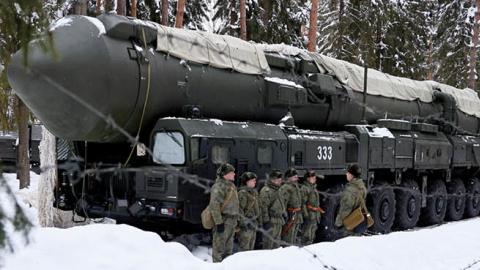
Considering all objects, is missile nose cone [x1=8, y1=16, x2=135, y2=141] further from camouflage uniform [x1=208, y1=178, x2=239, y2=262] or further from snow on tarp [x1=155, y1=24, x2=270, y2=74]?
camouflage uniform [x1=208, y1=178, x2=239, y2=262]

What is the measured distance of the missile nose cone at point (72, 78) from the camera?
6.84m

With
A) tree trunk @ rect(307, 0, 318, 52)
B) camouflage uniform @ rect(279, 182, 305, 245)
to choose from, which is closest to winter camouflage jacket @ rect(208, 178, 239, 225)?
camouflage uniform @ rect(279, 182, 305, 245)

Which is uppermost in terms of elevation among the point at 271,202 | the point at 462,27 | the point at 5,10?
the point at 462,27

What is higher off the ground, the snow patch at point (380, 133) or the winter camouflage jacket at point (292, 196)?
the snow patch at point (380, 133)

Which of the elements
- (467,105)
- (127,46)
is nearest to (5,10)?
(127,46)

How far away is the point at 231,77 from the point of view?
28.4 feet

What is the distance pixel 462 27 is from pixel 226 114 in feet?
63.4

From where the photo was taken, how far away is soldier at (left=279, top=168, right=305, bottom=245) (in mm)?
8188

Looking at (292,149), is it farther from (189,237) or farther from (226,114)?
(189,237)

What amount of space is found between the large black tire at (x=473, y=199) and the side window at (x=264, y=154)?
8.53 m

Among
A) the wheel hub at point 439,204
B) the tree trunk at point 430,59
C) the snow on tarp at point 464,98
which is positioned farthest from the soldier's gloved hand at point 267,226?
the tree trunk at point 430,59

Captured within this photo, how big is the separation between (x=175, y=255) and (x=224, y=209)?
5.63 ft

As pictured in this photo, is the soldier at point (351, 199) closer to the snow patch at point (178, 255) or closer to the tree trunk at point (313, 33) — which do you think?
the snow patch at point (178, 255)

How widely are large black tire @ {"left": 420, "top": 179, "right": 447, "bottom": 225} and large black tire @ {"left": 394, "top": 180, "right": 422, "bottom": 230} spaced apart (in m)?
0.83
